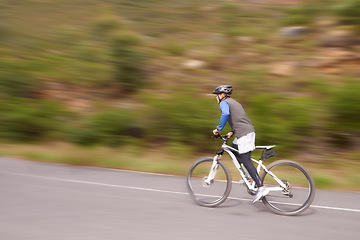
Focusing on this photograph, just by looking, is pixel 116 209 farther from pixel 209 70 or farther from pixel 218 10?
pixel 218 10

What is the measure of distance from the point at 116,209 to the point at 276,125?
17.5 ft

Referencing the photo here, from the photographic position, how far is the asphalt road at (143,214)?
5.51 metres

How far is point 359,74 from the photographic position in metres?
13.0

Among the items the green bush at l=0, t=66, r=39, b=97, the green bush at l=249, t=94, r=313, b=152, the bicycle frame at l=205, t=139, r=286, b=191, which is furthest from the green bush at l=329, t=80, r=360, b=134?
the green bush at l=0, t=66, r=39, b=97

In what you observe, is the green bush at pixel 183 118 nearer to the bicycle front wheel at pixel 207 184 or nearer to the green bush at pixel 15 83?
the bicycle front wheel at pixel 207 184

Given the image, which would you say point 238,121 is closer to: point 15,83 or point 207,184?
point 207,184

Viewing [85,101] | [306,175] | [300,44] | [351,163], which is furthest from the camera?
[300,44]

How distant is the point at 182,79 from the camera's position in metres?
15.4

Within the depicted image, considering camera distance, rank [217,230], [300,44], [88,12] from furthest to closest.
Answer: [88,12], [300,44], [217,230]

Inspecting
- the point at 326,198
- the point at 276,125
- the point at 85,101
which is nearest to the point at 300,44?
the point at 276,125

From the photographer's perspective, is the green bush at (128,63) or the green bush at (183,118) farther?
the green bush at (128,63)

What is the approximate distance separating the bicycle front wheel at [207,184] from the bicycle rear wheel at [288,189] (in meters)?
0.63

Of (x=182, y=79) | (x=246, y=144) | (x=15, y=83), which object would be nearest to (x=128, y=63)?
(x=182, y=79)

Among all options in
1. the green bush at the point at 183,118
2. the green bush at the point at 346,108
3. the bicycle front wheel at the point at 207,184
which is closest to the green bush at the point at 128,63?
the green bush at the point at 183,118
